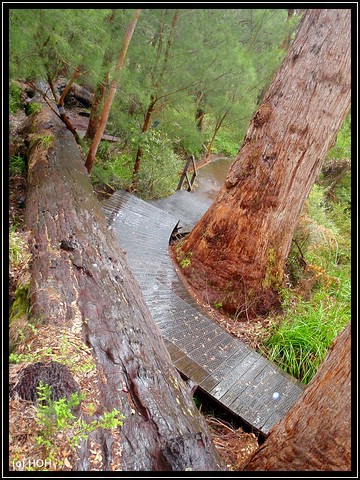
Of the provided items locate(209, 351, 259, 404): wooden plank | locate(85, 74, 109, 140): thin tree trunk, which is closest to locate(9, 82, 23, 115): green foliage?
locate(85, 74, 109, 140): thin tree trunk

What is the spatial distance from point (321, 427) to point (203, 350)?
2432 mm

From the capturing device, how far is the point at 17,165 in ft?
21.5

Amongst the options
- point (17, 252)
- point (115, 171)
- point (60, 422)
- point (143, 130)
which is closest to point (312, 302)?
point (17, 252)

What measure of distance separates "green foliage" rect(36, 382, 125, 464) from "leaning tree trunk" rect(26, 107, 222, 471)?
80 millimetres

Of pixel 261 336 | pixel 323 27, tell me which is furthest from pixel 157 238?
pixel 323 27

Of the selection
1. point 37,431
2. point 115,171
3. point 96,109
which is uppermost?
point 96,109

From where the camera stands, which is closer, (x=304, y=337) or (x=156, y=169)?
(x=304, y=337)

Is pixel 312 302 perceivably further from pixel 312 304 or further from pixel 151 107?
pixel 151 107

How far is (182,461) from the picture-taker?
162cm

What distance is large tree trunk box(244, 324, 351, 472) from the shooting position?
1562mm

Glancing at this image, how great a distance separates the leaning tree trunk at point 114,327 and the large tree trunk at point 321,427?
1.18ft

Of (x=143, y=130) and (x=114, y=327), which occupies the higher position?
(x=143, y=130)

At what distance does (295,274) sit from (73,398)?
5.35 metres

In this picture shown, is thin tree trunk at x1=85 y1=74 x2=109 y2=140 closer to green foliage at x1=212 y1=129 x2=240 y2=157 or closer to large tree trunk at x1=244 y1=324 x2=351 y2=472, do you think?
large tree trunk at x1=244 y1=324 x2=351 y2=472
